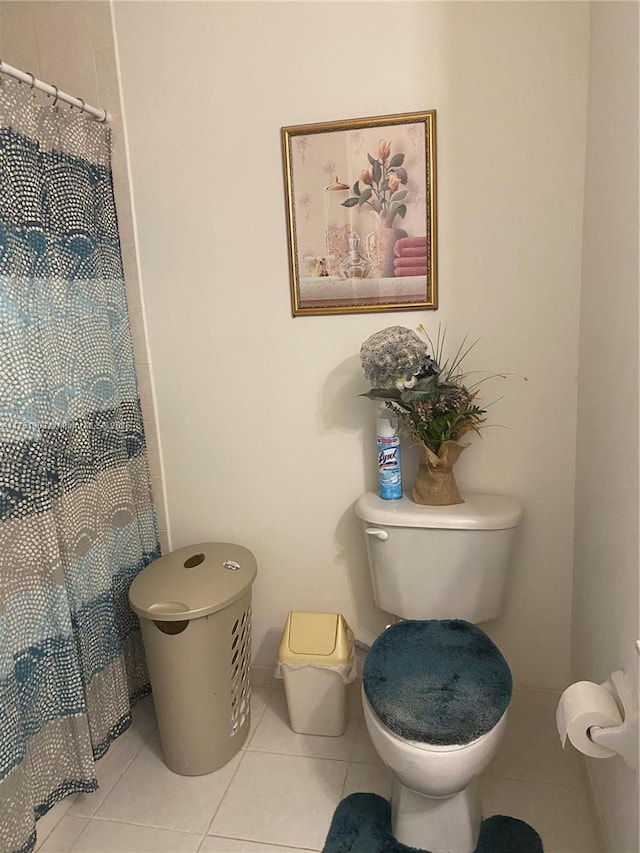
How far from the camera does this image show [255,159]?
1.76m

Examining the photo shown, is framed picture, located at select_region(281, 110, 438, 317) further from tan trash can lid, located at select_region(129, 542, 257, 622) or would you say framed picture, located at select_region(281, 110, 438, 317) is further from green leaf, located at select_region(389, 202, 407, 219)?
tan trash can lid, located at select_region(129, 542, 257, 622)

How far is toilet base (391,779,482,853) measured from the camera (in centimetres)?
145

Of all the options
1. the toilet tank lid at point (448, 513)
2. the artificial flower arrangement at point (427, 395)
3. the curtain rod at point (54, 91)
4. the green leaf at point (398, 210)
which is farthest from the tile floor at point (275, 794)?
the curtain rod at point (54, 91)

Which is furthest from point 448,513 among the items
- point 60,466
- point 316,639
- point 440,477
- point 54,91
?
point 54,91

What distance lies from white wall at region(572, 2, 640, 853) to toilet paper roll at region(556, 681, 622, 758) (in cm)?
7

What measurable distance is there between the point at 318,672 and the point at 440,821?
0.52 metres

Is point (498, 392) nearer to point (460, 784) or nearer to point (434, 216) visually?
point (434, 216)

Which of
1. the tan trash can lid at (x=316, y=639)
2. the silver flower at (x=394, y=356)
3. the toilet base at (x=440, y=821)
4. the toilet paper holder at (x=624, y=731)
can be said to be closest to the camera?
the toilet paper holder at (x=624, y=731)

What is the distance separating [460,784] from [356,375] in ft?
3.49

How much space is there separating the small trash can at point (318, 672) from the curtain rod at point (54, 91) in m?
1.61

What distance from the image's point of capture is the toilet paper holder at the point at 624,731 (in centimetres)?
111

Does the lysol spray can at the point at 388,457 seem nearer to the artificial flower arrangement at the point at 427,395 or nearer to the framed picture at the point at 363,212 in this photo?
the artificial flower arrangement at the point at 427,395

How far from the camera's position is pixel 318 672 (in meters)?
1.83

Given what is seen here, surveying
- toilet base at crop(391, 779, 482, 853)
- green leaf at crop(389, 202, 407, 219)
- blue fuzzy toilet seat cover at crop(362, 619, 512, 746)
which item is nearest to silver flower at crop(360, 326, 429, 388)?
green leaf at crop(389, 202, 407, 219)
